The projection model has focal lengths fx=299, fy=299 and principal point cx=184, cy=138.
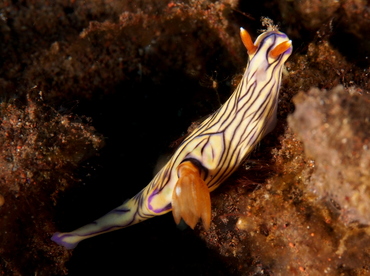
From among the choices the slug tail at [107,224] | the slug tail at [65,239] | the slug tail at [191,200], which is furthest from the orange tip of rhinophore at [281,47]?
the slug tail at [65,239]

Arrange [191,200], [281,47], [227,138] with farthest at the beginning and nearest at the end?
[227,138] → [281,47] → [191,200]

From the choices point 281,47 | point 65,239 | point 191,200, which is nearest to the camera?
point 191,200

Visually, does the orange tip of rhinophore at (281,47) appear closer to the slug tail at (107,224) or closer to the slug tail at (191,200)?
the slug tail at (191,200)

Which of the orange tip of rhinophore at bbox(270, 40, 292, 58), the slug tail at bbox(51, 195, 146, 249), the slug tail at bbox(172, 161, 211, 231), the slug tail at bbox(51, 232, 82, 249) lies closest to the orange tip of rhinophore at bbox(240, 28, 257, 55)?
the orange tip of rhinophore at bbox(270, 40, 292, 58)

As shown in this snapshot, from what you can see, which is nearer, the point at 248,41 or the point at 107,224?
the point at 248,41

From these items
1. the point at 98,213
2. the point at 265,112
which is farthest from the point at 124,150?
the point at 265,112

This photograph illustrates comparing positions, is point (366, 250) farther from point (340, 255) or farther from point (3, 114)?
point (3, 114)

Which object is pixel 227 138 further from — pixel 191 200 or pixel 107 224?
pixel 107 224

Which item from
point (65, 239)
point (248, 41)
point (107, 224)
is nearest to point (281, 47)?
point (248, 41)
